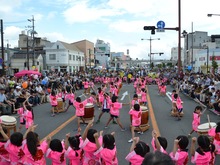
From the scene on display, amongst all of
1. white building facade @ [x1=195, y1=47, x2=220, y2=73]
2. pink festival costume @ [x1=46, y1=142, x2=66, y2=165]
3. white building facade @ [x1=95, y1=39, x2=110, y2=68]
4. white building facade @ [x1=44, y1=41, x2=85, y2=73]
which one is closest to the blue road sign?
pink festival costume @ [x1=46, y1=142, x2=66, y2=165]

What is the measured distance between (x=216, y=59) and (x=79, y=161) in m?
40.8

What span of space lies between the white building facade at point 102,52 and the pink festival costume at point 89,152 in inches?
3651

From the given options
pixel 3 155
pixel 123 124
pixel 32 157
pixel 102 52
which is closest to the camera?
pixel 32 157

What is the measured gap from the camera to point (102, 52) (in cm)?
10275

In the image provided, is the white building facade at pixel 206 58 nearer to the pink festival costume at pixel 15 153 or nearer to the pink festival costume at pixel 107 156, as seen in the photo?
the pink festival costume at pixel 107 156

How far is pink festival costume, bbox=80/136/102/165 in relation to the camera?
547 centimetres

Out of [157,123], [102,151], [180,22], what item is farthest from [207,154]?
[180,22]

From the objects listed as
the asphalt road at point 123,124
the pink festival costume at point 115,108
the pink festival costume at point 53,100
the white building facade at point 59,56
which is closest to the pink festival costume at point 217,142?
the asphalt road at point 123,124

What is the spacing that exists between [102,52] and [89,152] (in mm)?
98126

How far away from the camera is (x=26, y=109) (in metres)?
9.73

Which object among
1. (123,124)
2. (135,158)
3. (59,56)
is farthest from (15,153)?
(59,56)

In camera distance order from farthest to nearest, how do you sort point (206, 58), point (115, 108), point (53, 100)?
point (206, 58) → point (53, 100) → point (115, 108)

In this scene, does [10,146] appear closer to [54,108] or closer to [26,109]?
[26,109]

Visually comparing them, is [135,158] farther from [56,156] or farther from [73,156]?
[56,156]
